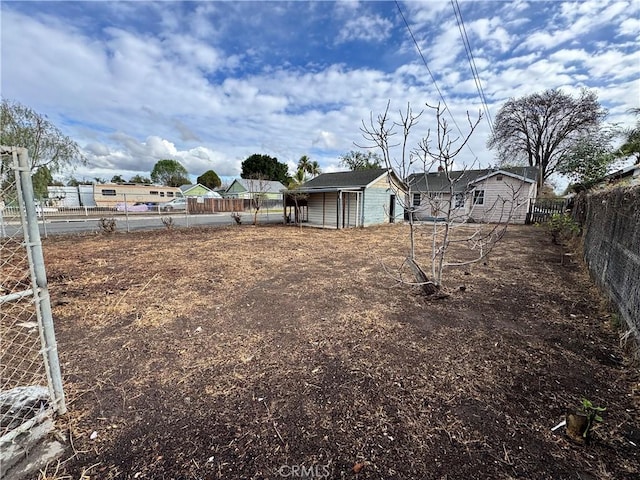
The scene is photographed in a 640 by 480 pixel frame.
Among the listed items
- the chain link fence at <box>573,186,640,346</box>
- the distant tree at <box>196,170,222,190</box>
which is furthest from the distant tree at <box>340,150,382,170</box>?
the distant tree at <box>196,170,222,190</box>

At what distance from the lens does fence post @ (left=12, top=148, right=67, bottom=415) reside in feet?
5.32

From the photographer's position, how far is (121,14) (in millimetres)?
5391

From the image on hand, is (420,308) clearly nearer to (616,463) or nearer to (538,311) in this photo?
(538,311)

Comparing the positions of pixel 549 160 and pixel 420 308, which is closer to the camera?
pixel 420 308

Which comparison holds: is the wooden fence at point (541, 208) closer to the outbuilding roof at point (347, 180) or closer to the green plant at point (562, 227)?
the green plant at point (562, 227)

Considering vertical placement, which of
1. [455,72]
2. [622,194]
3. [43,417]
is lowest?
[43,417]

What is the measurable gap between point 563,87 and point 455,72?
22.3 metres

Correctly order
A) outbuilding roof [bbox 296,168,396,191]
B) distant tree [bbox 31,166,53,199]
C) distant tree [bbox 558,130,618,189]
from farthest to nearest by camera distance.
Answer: distant tree [bbox 31,166,53,199], outbuilding roof [bbox 296,168,396,191], distant tree [bbox 558,130,618,189]

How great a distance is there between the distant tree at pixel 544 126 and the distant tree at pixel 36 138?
109ft

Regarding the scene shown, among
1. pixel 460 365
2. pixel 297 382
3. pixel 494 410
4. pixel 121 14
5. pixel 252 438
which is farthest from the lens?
pixel 121 14

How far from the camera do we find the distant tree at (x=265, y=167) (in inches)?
2036

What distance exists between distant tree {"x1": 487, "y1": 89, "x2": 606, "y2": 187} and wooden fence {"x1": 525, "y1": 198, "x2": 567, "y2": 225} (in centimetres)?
691

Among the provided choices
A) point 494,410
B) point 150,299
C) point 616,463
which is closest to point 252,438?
point 494,410

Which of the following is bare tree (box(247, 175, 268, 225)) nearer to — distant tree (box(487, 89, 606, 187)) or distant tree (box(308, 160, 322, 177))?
distant tree (box(308, 160, 322, 177))
